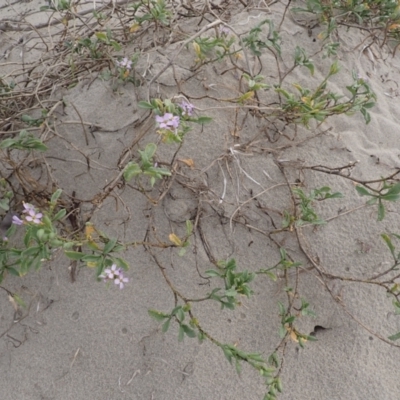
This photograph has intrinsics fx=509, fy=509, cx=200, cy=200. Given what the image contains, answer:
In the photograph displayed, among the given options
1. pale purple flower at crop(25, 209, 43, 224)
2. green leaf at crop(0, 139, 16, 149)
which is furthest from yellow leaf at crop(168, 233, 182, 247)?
green leaf at crop(0, 139, 16, 149)

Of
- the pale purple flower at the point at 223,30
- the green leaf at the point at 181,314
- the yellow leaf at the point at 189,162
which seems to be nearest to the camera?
the green leaf at the point at 181,314

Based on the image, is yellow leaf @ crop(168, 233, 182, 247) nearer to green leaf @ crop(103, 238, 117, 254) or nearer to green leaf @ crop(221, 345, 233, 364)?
green leaf @ crop(103, 238, 117, 254)

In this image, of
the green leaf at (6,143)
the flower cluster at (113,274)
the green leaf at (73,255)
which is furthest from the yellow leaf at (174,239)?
the green leaf at (6,143)

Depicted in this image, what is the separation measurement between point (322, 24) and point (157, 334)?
6.06 ft

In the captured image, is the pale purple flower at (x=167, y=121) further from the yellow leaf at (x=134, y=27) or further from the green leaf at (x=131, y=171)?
the yellow leaf at (x=134, y=27)

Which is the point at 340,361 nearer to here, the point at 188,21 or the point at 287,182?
the point at 287,182

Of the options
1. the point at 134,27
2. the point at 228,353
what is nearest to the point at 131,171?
the point at 228,353

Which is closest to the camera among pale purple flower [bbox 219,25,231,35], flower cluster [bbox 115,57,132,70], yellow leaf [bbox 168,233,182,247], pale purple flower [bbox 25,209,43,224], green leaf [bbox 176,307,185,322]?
pale purple flower [bbox 25,209,43,224]

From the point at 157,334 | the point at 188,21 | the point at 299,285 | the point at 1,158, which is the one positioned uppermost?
the point at 188,21

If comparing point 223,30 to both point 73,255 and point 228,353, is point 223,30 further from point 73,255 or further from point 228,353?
point 228,353

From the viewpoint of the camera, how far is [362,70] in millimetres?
2611

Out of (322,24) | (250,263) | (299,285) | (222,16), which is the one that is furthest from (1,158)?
(322,24)

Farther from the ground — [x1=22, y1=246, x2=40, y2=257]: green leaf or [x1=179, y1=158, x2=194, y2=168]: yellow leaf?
[x1=22, y1=246, x2=40, y2=257]: green leaf

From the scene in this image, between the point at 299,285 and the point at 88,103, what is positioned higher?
the point at 88,103
